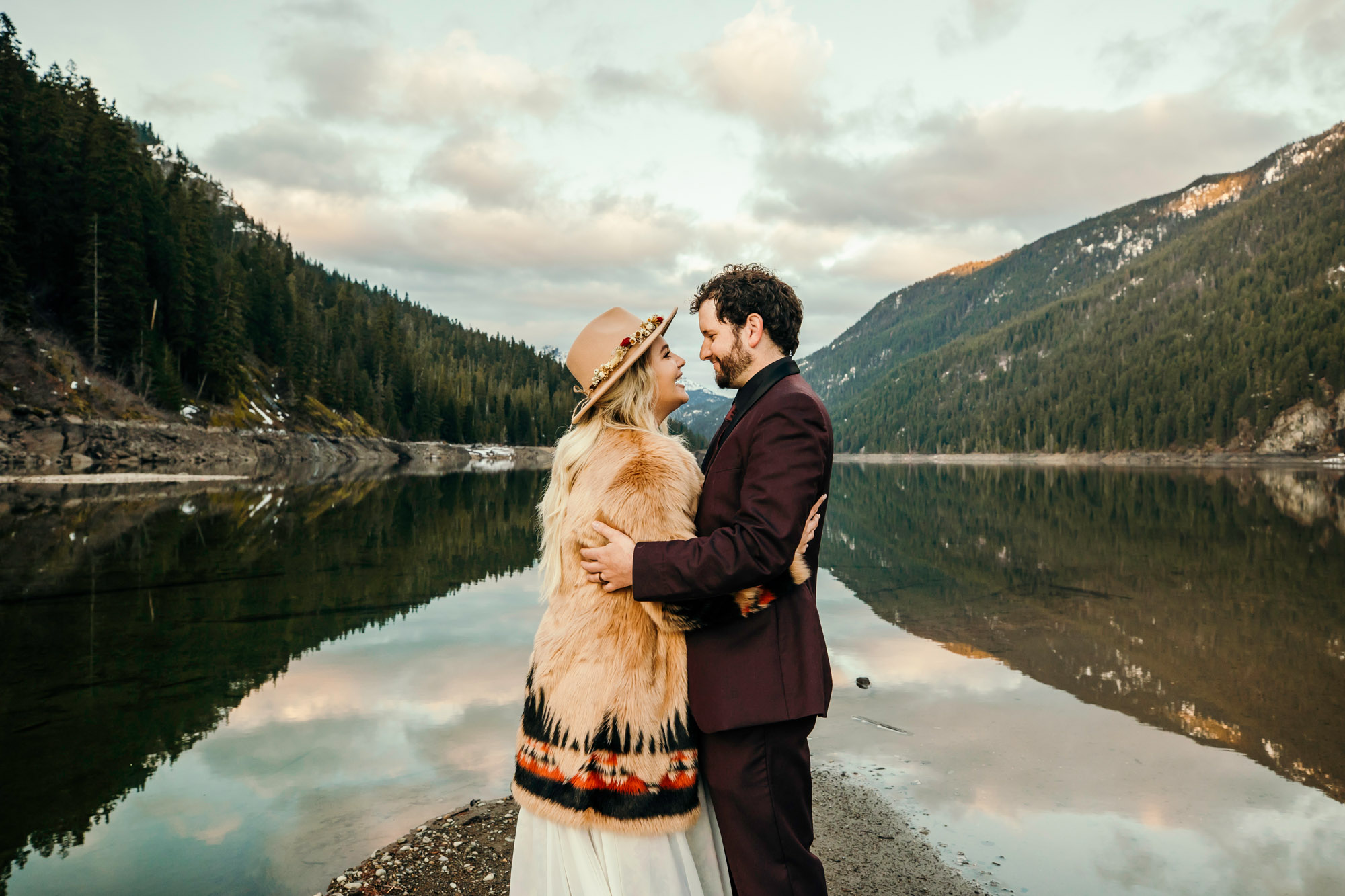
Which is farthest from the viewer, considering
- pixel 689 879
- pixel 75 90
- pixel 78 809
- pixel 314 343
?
pixel 314 343

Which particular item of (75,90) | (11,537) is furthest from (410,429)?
(11,537)

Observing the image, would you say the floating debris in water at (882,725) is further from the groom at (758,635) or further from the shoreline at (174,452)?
the shoreline at (174,452)

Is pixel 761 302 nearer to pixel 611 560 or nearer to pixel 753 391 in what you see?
pixel 753 391

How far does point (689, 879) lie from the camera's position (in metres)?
2.49

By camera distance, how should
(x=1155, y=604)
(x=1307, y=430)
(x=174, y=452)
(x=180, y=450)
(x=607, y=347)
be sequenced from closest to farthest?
(x=607, y=347) → (x=1155, y=604) → (x=174, y=452) → (x=180, y=450) → (x=1307, y=430)

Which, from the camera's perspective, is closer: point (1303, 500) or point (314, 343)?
point (1303, 500)

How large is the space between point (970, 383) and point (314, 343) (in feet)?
544

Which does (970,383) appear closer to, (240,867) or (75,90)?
(75,90)

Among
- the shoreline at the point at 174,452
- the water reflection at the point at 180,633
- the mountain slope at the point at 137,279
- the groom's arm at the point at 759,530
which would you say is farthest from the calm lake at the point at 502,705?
the mountain slope at the point at 137,279

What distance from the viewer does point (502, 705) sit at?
8016 mm

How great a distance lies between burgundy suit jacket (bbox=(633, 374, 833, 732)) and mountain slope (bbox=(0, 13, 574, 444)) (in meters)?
41.0

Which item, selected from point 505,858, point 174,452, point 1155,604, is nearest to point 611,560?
point 505,858

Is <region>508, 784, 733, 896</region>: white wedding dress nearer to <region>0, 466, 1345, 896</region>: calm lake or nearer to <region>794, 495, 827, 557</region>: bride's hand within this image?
<region>794, 495, 827, 557</region>: bride's hand

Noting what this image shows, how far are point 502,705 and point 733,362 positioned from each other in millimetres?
6403
